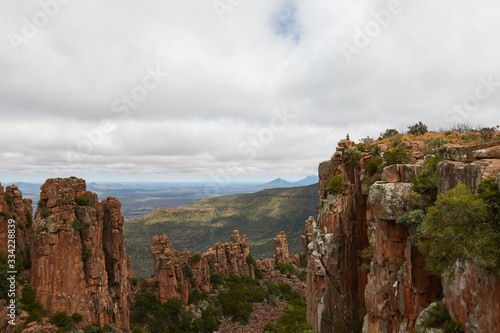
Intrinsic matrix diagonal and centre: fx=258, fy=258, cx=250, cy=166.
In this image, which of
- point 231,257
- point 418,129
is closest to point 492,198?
point 418,129

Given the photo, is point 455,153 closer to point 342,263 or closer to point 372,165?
point 372,165

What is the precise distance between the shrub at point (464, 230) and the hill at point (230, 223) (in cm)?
9305

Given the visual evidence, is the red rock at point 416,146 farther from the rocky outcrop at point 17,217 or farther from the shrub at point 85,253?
the rocky outcrop at point 17,217

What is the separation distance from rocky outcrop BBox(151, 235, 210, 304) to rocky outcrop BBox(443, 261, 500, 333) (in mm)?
51002

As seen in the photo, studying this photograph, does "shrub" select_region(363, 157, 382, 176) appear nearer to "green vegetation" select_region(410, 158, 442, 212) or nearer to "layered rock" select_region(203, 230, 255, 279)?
"green vegetation" select_region(410, 158, 442, 212)

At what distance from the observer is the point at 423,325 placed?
1309cm

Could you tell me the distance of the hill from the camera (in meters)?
109

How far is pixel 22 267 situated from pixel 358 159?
45.1 meters

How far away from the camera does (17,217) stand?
3709 cm

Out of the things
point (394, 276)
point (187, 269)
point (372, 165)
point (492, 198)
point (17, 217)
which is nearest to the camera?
point (492, 198)

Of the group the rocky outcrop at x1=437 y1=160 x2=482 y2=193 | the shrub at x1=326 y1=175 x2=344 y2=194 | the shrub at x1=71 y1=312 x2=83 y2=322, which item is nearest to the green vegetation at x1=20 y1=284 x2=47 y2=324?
the shrub at x1=71 y1=312 x2=83 y2=322

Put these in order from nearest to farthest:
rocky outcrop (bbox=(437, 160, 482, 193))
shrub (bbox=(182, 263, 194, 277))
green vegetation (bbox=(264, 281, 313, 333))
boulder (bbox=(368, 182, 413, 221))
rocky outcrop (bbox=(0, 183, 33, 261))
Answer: rocky outcrop (bbox=(437, 160, 482, 193)) < boulder (bbox=(368, 182, 413, 221)) < rocky outcrop (bbox=(0, 183, 33, 261)) < green vegetation (bbox=(264, 281, 313, 333)) < shrub (bbox=(182, 263, 194, 277))

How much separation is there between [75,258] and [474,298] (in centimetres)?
4260

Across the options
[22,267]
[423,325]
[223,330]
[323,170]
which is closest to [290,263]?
[223,330]
